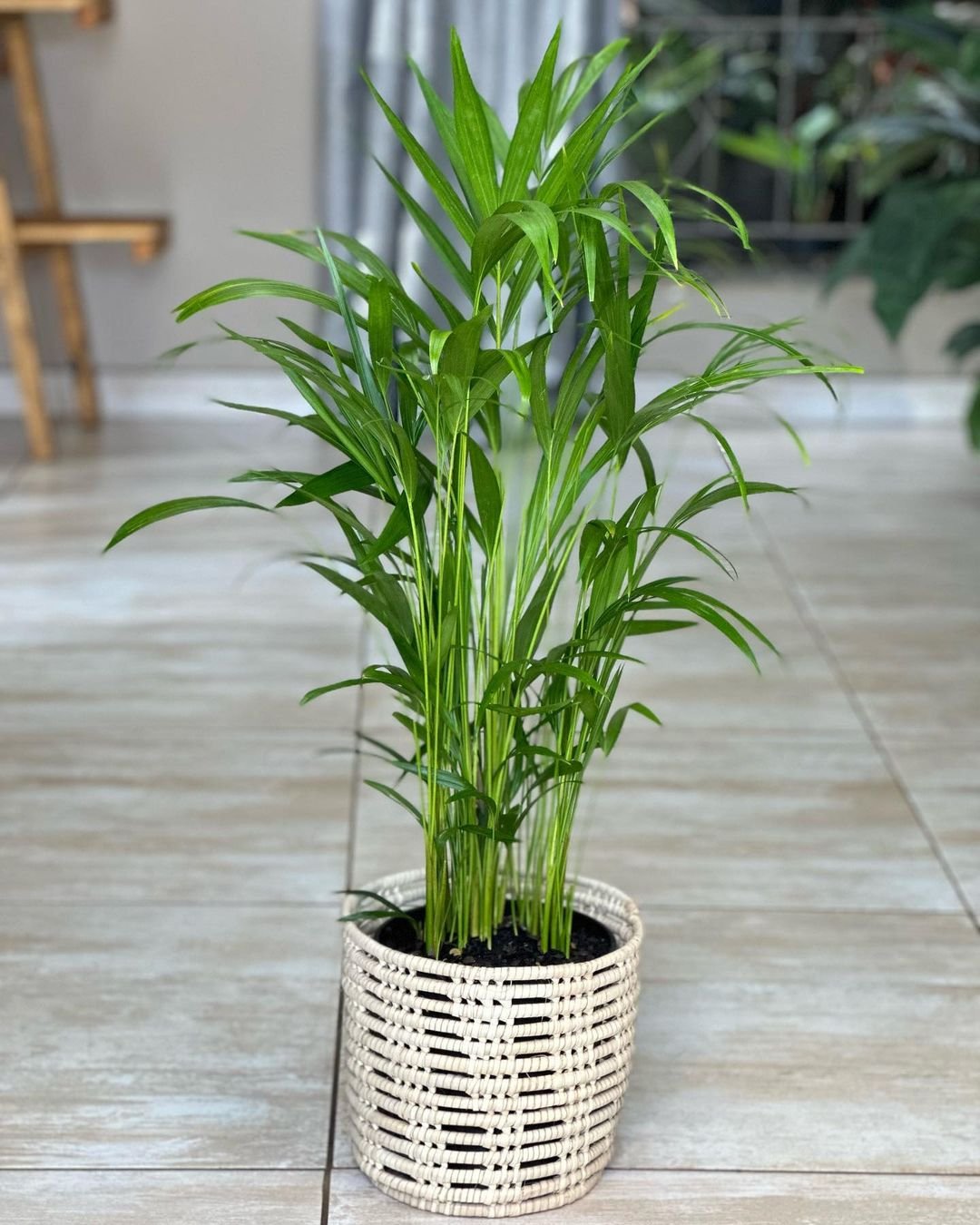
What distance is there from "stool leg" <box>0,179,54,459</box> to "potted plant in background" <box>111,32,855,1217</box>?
241cm

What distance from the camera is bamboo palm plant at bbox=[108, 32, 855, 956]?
100 cm

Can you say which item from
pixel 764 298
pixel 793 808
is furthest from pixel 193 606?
pixel 764 298

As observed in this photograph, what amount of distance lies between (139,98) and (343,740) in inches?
97.5

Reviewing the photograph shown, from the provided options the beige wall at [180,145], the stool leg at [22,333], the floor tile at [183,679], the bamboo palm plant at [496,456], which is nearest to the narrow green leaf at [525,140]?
the bamboo palm plant at [496,456]

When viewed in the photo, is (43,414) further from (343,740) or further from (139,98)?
(343,740)

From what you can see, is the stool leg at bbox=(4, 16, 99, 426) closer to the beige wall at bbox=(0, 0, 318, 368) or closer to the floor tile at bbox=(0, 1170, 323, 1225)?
the beige wall at bbox=(0, 0, 318, 368)

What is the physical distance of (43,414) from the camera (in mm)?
3543

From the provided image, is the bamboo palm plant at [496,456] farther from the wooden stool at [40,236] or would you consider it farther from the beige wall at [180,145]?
the beige wall at [180,145]

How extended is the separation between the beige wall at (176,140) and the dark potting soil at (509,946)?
297 centimetres

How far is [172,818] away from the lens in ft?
6.04

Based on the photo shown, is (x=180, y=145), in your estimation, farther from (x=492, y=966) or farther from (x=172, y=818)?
(x=492, y=966)

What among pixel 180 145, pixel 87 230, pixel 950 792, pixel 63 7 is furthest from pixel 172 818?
pixel 180 145

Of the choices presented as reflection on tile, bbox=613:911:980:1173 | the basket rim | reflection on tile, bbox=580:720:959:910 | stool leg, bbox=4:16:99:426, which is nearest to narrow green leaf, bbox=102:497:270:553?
the basket rim

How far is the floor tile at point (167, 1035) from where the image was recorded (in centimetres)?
125
